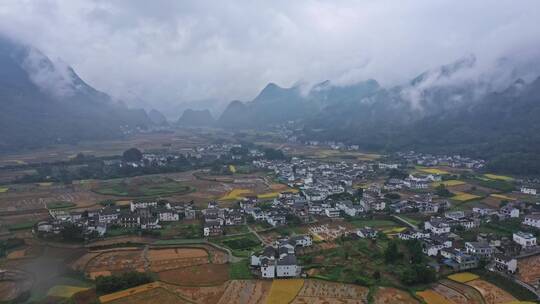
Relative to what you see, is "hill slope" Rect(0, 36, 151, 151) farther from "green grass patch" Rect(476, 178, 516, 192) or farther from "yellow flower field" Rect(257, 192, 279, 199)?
"green grass patch" Rect(476, 178, 516, 192)

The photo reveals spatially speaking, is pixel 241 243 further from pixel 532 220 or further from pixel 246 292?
pixel 532 220

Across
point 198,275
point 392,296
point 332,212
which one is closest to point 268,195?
point 332,212

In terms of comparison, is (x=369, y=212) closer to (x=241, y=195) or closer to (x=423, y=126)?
(x=241, y=195)

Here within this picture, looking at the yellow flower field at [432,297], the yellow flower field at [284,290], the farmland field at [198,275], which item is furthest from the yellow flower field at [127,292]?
the yellow flower field at [432,297]

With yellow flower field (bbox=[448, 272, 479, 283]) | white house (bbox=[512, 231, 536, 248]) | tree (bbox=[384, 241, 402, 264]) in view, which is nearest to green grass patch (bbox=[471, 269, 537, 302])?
yellow flower field (bbox=[448, 272, 479, 283])

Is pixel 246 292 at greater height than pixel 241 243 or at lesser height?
lesser

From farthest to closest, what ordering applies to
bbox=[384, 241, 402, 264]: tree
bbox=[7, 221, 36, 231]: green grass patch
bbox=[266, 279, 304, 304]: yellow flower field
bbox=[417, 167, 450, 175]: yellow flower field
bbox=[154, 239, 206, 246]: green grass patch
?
1. bbox=[417, 167, 450, 175]: yellow flower field
2. bbox=[7, 221, 36, 231]: green grass patch
3. bbox=[154, 239, 206, 246]: green grass patch
4. bbox=[384, 241, 402, 264]: tree
5. bbox=[266, 279, 304, 304]: yellow flower field

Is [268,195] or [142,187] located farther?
[142,187]
